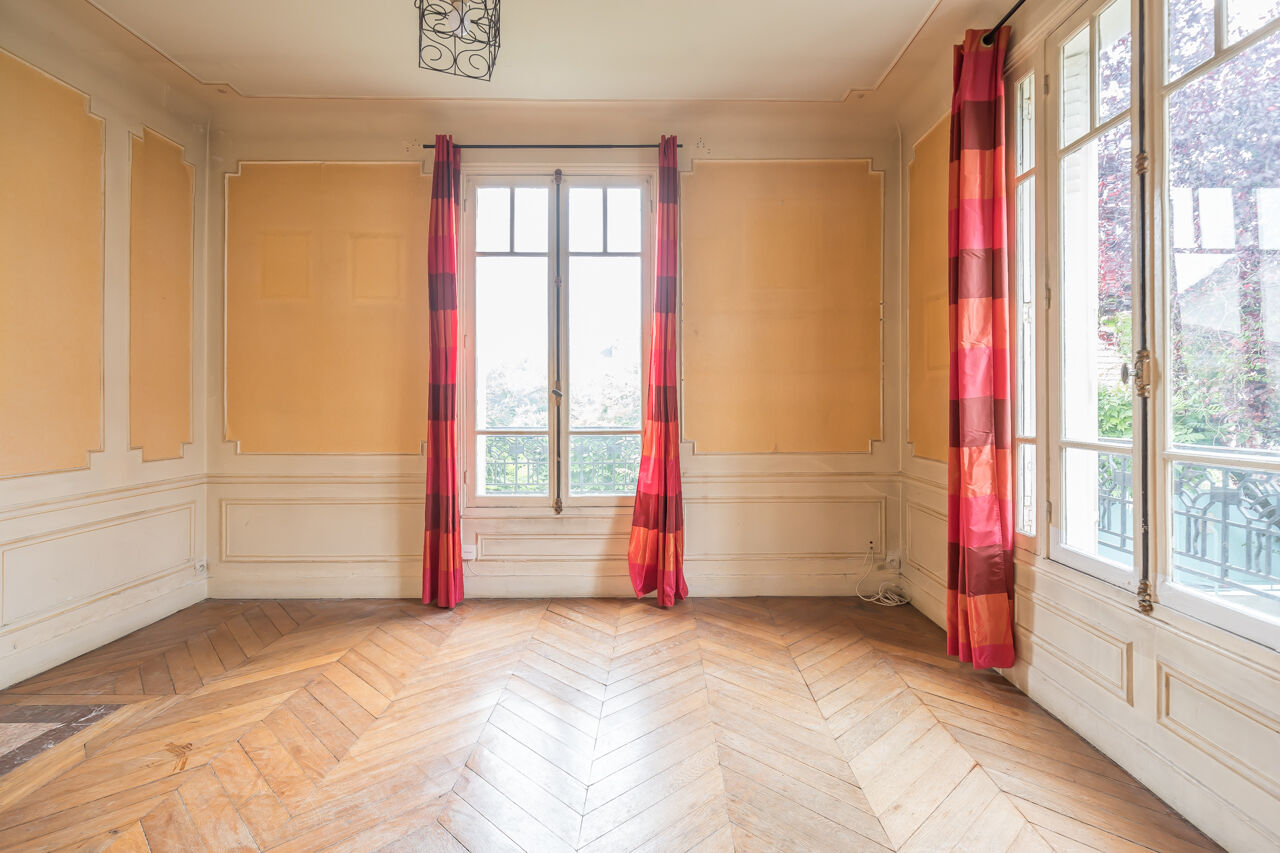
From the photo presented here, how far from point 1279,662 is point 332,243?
4202mm

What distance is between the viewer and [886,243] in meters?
3.46

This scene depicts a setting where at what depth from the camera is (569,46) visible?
275cm

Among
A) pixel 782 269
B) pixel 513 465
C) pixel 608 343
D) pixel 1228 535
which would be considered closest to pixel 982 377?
pixel 1228 535

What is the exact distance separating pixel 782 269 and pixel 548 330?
4.63ft

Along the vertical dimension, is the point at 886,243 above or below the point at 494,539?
above

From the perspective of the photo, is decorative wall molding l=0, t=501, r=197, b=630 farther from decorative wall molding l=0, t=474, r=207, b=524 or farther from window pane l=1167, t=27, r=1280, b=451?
window pane l=1167, t=27, r=1280, b=451

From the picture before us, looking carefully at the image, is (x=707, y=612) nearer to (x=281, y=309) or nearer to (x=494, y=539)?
(x=494, y=539)

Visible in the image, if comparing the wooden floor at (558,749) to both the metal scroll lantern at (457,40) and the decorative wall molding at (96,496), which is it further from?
the metal scroll lantern at (457,40)

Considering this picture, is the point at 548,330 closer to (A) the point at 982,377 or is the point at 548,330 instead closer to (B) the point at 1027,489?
(A) the point at 982,377

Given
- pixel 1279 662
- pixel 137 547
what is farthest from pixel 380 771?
pixel 1279 662

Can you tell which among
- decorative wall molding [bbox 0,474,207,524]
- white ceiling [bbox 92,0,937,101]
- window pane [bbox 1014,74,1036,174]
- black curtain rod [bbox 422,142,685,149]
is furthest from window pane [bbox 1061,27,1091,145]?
decorative wall molding [bbox 0,474,207,524]

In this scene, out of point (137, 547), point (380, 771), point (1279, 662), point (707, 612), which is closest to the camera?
point (1279, 662)

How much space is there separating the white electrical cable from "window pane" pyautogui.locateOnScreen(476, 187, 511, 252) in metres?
2.82

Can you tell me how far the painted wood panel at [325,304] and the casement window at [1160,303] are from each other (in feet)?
10.1
